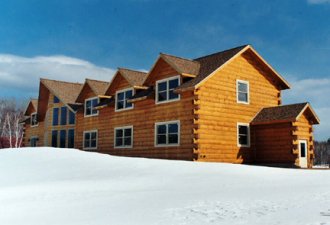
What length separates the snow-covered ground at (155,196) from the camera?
23.4ft

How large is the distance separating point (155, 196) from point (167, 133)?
13511 mm

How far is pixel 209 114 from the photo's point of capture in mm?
21938

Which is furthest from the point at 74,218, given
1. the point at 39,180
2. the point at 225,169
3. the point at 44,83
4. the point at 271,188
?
the point at 44,83

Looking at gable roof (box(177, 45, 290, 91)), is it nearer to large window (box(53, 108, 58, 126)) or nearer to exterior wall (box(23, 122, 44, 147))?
large window (box(53, 108, 58, 126))

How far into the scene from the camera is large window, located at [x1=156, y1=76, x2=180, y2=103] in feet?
76.8

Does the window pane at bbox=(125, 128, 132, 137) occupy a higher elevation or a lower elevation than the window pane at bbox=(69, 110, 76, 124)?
lower

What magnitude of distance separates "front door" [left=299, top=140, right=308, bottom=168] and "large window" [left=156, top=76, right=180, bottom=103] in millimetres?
8173

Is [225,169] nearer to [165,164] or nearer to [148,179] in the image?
[165,164]

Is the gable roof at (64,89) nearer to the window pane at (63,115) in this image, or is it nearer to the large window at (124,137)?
the window pane at (63,115)

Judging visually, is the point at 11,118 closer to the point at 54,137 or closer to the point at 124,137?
the point at 54,137

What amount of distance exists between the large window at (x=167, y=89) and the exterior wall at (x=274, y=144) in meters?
5.65

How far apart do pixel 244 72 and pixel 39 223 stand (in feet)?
64.3

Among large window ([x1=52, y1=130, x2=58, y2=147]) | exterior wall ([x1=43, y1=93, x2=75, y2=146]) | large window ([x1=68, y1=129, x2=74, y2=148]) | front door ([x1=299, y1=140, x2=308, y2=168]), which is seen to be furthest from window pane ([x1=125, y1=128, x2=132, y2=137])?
large window ([x1=52, y1=130, x2=58, y2=147])

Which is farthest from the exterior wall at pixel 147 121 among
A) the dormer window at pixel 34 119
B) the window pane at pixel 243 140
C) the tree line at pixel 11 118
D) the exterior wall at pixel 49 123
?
the tree line at pixel 11 118
